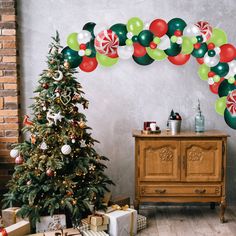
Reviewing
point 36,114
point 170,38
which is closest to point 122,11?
point 170,38

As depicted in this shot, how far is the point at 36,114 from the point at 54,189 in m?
0.73

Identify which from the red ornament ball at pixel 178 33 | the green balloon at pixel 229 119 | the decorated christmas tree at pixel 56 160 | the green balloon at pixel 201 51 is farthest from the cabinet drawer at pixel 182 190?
the red ornament ball at pixel 178 33

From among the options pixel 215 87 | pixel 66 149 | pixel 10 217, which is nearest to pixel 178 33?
pixel 215 87

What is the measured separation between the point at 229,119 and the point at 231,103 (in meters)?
0.19

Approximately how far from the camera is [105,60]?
14.4 feet

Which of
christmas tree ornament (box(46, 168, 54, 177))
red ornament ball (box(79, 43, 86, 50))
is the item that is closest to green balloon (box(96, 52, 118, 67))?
red ornament ball (box(79, 43, 86, 50))

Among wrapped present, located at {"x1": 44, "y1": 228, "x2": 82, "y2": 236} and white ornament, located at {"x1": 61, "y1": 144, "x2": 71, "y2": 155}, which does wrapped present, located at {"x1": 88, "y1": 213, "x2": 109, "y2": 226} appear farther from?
white ornament, located at {"x1": 61, "y1": 144, "x2": 71, "y2": 155}

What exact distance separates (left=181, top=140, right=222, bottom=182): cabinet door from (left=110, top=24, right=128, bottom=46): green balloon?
4.41 ft

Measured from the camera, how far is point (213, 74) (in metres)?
4.38

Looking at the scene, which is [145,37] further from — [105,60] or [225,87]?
[225,87]

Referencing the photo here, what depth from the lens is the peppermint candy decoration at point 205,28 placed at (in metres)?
4.32

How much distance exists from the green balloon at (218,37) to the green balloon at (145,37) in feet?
2.17

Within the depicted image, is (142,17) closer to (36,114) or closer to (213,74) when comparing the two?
(213,74)

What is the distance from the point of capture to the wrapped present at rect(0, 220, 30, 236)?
3.24 meters
